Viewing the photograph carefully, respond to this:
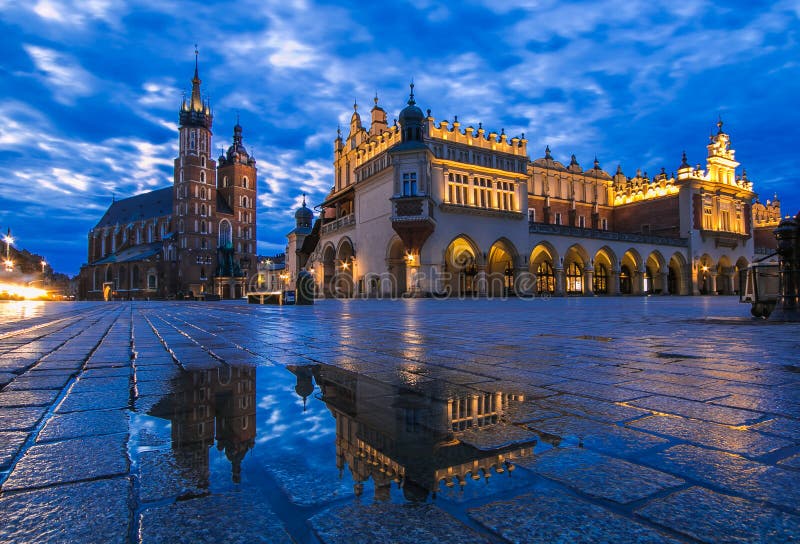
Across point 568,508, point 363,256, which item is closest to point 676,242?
point 363,256

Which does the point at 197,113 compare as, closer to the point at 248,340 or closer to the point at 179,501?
the point at 248,340

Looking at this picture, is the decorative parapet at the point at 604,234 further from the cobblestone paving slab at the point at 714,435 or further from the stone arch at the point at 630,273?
the cobblestone paving slab at the point at 714,435

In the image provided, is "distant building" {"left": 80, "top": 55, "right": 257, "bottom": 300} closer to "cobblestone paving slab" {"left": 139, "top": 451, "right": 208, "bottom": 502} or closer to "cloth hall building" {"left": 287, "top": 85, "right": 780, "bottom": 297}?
"cloth hall building" {"left": 287, "top": 85, "right": 780, "bottom": 297}

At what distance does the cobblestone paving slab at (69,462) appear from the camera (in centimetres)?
171

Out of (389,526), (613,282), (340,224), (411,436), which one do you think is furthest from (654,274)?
(389,526)

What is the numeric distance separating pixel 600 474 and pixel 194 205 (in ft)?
289

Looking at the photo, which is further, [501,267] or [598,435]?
[501,267]

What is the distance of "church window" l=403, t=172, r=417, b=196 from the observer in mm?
32219

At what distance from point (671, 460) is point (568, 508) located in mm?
740

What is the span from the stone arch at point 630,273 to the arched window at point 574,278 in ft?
12.0

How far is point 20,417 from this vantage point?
2.60 m

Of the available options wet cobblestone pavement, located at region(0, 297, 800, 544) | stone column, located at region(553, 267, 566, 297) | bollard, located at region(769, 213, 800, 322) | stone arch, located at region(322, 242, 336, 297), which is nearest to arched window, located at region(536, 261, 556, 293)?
stone column, located at region(553, 267, 566, 297)

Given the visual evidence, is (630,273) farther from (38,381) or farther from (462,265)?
(38,381)

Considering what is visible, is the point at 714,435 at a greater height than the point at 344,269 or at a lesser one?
lesser
